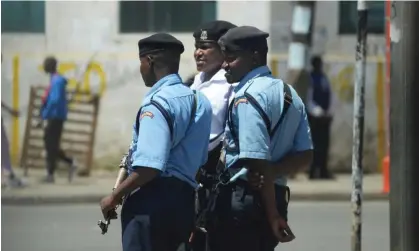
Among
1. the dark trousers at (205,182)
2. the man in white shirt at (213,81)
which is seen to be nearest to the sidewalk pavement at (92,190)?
the man in white shirt at (213,81)

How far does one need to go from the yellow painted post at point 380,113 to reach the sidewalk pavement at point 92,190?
63cm

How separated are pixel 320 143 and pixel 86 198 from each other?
12.7ft

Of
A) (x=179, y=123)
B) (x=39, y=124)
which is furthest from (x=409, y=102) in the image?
(x=39, y=124)

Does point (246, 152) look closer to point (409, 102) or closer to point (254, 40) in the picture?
point (254, 40)

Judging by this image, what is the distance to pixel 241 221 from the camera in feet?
15.8

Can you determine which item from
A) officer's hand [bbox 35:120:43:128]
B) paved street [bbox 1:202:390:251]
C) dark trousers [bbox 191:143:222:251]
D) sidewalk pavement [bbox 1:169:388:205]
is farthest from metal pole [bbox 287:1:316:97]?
dark trousers [bbox 191:143:222:251]

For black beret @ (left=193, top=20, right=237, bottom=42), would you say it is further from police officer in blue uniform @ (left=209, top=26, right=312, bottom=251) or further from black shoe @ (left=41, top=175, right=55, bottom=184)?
black shoe @ (left=41, top=175, right=55, bottom=184)

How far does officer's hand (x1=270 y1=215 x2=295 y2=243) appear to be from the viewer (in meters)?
4.70

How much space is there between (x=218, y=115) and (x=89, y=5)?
10.6m

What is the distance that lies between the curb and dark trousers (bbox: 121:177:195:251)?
30.0ft

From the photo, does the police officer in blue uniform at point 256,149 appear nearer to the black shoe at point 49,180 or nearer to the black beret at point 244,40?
the black beret at point 244,40

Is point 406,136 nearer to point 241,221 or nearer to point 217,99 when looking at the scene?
point 217,99

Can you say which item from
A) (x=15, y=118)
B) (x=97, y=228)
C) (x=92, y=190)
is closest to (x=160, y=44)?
(x=97, y=228)

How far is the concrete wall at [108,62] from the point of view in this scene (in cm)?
1588
